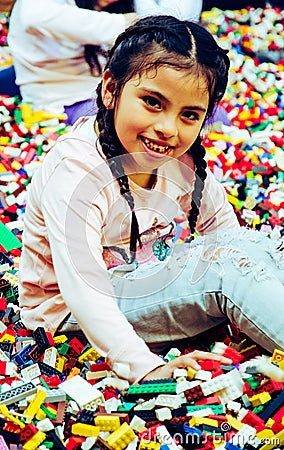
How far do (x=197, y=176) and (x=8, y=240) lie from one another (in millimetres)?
516

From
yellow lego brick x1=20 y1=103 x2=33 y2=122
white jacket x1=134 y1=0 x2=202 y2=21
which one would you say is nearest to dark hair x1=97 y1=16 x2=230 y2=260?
yellow lego brick x1=20 y1=103 x2=33 y2=122

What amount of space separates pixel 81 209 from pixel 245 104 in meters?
1.32

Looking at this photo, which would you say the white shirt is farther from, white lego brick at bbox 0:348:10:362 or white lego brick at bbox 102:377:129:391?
white lego brick at bbox 102:377:129:391

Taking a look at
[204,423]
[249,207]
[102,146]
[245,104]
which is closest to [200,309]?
→ [204,423]

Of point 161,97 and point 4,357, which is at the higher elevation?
point 161,97

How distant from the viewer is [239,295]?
126 cm

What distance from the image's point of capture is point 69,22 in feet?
8.00

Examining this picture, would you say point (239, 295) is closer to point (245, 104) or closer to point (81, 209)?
point (81, 209)

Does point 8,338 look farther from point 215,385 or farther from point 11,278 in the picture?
point 215,385

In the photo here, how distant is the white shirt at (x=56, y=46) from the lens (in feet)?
7.98

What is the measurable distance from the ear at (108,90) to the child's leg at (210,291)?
0.95 ft

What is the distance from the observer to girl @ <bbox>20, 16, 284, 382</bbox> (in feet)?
4.07

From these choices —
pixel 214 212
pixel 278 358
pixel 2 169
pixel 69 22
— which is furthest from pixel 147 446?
pixel 69 22

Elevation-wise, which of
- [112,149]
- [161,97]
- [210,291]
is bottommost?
[210,291]
